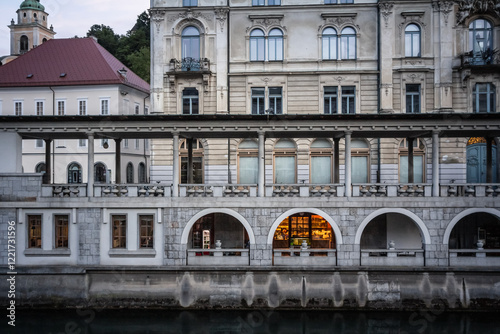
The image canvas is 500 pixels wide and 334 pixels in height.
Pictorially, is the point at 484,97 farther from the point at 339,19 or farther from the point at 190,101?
the point at 190,101

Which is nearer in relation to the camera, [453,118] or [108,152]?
[453,118]

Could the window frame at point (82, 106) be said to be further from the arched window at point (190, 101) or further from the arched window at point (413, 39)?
the arched window at point (413, 39)

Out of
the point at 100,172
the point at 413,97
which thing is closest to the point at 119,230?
the point at 413,97

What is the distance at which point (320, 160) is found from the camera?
35.8m

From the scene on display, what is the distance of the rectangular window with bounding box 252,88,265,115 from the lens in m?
36.5

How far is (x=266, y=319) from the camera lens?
25188 millimetres

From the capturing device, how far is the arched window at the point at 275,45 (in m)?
36.5

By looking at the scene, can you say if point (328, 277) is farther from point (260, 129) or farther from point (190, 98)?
point (190, 98)

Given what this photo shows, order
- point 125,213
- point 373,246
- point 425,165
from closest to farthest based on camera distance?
point 125,213 → point 373,246 → point 425,165

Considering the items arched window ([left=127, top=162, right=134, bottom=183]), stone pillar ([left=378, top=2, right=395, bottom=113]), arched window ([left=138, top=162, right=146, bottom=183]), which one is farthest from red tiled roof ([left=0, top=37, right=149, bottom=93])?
stone pillar ([left=378, top=2, right=395, bottom=113])

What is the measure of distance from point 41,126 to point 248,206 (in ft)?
39.1

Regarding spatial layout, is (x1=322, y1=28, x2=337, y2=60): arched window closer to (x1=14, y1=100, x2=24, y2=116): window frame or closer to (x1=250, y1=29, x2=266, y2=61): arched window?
(x1=250, y1=29, x2=266, y2=61): arched window

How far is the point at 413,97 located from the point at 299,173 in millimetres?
9805

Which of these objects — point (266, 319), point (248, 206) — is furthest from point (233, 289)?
point (248, 206)
